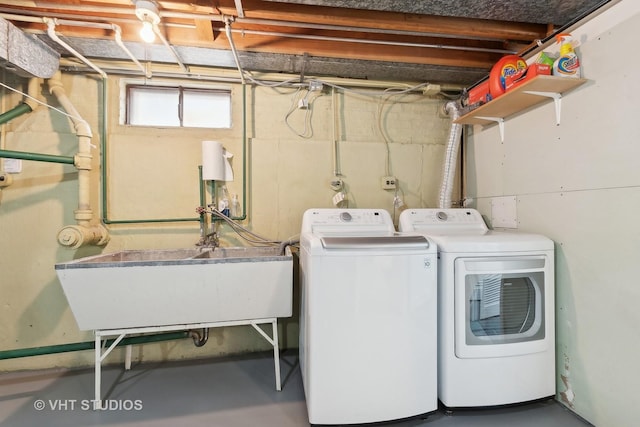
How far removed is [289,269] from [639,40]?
84.1 inches

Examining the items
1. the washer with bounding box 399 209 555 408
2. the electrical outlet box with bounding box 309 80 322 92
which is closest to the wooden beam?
the electrical outlet box with bounding box 309 80 322 92

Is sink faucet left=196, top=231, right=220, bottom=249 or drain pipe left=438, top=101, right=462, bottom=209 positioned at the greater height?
drain pipe left=438, top=101, right=462, bottom=209

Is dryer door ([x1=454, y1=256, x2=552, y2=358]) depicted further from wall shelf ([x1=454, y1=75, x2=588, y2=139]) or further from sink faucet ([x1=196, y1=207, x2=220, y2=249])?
sink faucet ([x1=196, y1=207, x2=220, y2=249])

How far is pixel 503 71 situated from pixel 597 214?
1.00 m

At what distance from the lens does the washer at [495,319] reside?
153 centimetres

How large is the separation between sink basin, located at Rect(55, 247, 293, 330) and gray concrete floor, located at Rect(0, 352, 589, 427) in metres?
0.51

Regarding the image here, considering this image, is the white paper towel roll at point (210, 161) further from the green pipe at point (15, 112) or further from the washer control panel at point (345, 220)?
the green pipe at point (15, 112)

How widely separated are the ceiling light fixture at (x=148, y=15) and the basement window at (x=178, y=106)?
0.79 meters

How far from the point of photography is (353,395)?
4.69ft

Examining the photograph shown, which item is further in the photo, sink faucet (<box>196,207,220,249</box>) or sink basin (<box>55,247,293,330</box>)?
sink faucet (<box>196,207,220,249</box>)

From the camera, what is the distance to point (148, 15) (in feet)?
4.85

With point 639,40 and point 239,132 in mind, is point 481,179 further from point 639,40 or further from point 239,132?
point 239,132

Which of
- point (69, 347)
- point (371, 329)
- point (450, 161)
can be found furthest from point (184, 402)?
point (450, 161)

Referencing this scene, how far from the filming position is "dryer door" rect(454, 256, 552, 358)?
1526 millimetres
